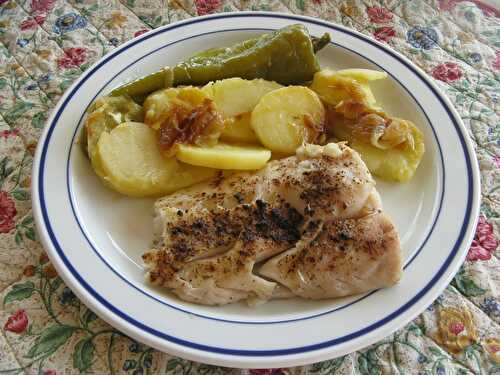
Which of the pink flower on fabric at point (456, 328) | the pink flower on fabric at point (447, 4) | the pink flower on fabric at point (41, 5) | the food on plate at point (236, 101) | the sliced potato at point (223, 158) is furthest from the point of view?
the pink flower on fabric at point (447, 4)

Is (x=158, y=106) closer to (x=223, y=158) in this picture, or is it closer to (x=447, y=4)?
(x=223, y=158)

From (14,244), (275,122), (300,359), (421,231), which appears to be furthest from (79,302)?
(421,231)

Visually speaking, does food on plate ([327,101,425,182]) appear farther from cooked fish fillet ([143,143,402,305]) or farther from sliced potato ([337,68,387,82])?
cooked fish fillet ([143,143,402,305])

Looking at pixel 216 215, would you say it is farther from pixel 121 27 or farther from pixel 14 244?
pixel 121 27

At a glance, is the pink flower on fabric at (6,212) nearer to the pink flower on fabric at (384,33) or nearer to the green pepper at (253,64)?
the green pepper at (253,64)

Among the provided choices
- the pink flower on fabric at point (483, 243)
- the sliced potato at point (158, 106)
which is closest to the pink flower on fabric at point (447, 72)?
the pink flower on fabric at point (483, 243)

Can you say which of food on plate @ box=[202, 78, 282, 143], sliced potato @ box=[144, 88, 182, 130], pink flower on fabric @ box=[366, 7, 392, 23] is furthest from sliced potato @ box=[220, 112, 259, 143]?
pink flower on fabric @ box=[366, 7, 392, 23]
